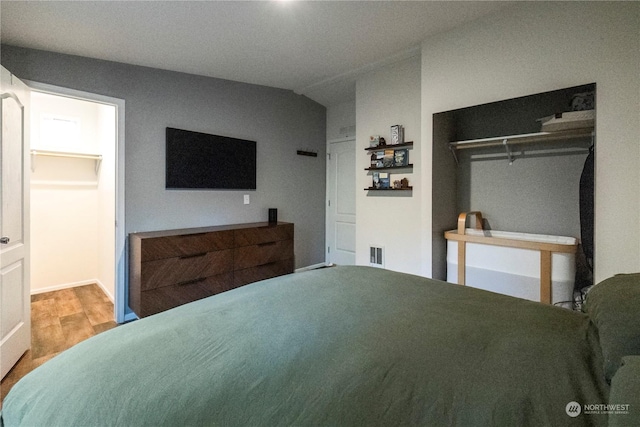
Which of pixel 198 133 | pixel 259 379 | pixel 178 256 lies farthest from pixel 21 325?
pixel 259 379

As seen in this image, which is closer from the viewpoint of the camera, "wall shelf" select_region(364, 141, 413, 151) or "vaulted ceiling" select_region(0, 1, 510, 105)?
"vaulted ceiling" select_region(0, 1, 510, 105)

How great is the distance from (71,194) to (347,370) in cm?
453

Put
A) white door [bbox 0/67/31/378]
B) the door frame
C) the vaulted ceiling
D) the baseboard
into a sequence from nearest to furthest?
white door [bbox 0/67/31/378], the vaulted ceiling, the door frame, the baseboard

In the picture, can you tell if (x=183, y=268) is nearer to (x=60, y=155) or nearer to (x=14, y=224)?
(x=14, y=224)

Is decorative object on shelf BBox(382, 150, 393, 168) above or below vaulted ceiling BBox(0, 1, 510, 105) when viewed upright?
below

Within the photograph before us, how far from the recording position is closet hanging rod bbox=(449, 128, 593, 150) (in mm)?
2301

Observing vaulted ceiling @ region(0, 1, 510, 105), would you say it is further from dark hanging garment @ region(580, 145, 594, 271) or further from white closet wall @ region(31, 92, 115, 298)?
dark hanging garment @ region(580, 145, 594, 271)

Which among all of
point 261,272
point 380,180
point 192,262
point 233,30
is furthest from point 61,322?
point 380,180

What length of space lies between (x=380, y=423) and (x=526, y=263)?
2.21 metres

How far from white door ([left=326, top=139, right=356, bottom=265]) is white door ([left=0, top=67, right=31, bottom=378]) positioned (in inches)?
136

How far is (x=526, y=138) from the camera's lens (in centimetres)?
248

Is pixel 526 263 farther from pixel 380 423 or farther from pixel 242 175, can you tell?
pixel 242 175

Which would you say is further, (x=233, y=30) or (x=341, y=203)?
(x=341, y=203)

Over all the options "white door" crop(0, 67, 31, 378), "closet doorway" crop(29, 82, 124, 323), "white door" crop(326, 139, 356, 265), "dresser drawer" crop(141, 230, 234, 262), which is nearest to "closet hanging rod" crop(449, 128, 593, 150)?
"white door" crop(326, 139, 356, 265)
